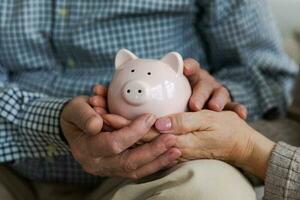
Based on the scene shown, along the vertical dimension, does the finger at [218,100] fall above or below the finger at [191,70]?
below

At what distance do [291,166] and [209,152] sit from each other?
100mm

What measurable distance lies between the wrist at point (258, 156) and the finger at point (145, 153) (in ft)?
0.38

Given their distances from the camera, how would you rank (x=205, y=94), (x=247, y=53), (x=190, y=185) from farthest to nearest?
(x=247, y=53), (x=205, y=94), (x=190, y=185)

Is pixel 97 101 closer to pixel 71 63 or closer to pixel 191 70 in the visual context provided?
A: pixel 191 70

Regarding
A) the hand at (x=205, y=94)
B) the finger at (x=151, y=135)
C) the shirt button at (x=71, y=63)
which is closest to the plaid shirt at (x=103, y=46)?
the shirt button at (x=71, y=63)

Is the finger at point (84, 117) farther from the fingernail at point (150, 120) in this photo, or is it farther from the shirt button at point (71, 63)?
the shirt button at point (71, 63)

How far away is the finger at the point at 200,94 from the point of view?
0.68 m

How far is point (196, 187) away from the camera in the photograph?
2.04 feet

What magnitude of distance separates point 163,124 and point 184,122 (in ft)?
0.09

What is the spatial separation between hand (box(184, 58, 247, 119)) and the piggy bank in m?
0.02

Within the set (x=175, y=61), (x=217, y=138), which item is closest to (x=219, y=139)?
(x=217, y=138)

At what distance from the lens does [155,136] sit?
2.18 feet

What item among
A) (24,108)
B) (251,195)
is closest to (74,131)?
(24,108)

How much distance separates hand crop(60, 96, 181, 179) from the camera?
65 centimetres
